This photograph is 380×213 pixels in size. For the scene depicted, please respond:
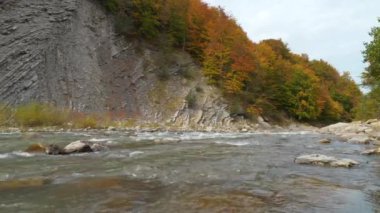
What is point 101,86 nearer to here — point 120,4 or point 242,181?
point 120,4

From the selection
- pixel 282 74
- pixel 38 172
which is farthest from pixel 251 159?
pixel 282 74

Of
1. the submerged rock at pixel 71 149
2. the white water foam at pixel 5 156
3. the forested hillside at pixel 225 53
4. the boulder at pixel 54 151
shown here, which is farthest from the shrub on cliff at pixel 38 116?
the forested hillside at pixel 225 53

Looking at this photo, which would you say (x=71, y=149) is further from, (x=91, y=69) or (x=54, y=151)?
(x=91, y=69)

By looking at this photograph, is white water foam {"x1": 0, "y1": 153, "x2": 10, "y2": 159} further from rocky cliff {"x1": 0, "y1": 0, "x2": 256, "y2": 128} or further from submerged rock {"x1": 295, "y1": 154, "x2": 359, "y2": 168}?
rocky cliff {"x1": 0, "y1": 0, "x2": 256, "y2": 128}

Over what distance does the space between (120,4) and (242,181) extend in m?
37.9

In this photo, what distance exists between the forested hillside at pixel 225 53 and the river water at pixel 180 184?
98.3 feet

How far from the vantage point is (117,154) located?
631 inches

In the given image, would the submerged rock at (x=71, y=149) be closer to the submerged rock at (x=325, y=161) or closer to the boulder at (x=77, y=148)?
the boulder at (x=77, y=148)

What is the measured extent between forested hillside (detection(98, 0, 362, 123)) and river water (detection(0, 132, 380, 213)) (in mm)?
29968

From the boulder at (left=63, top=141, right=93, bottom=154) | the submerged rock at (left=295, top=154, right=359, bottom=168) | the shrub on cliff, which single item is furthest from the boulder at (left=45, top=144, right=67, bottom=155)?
the shrub on cliff

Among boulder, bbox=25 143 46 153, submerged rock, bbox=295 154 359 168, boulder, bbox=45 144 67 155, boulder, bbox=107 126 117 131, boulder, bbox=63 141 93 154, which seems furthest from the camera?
boulder, bbox=107 126 117 131

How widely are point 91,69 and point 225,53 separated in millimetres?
16405

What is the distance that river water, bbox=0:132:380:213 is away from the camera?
7941 mm

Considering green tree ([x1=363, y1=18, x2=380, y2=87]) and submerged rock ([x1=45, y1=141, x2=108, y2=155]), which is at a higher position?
green tree ([x1=363, y1=18, x2=380, y2=87])
